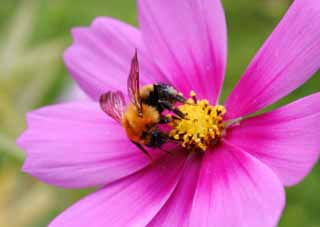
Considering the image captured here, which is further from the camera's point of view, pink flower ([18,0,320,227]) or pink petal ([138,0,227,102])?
pink petal ([138,0,227,102])

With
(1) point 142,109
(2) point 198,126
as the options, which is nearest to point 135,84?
(1) point 142,109

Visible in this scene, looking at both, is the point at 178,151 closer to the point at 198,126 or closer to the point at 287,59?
the point at 198,126

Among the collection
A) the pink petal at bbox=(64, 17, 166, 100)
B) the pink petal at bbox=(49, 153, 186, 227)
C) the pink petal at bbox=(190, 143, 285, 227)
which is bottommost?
the pink petal at bbox=(190, 143, 285, 227)


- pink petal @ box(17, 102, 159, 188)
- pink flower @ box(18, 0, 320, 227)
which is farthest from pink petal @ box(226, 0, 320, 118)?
pink petal @ box(17, 102, 159, 188)

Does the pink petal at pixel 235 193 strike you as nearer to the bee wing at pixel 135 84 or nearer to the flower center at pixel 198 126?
the flower center at pixel 198 126

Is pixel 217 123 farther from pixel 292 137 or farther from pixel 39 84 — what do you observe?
pixel 39 84

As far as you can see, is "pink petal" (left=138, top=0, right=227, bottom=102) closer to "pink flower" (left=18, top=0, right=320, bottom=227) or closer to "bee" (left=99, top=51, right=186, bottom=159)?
"pink flower" (left=18, top=0, right=320, bottom=227)
